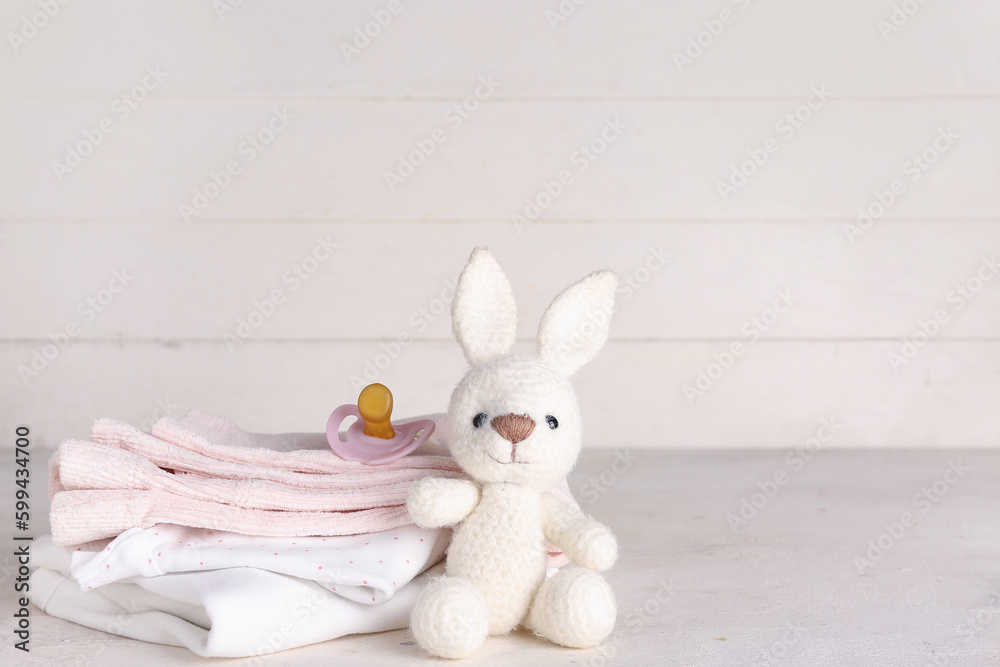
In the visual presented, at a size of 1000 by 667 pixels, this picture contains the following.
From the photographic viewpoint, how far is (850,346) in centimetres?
227

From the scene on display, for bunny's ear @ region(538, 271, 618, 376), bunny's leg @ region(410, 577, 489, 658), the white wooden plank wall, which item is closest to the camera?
bunny's leg @ region(410, 577, 489, 658)

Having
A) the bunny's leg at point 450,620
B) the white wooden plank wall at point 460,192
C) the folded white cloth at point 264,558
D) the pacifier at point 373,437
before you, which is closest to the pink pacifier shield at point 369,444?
the pacifier at point 373,437

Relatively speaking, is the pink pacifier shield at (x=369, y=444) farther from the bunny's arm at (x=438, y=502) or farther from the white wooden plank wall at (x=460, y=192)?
the white wooden plank wall at (x=460, y=192)

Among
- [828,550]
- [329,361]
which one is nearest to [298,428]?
[329,361]

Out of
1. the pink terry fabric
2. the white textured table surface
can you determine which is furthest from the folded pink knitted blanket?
the white textured table surface

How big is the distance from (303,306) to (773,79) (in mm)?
1218

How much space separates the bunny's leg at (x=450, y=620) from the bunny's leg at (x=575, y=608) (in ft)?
0.21

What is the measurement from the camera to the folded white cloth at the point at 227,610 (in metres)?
0.89

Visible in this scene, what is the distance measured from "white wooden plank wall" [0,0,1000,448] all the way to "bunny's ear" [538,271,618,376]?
1166mm

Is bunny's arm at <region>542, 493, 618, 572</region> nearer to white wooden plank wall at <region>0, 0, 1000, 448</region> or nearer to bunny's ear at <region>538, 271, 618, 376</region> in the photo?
bunny's ear at <region>538, 271, 618, 376</region>

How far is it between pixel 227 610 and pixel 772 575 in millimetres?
722

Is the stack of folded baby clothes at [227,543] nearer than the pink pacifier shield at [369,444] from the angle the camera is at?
Yes

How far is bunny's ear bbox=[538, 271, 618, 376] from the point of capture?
1.03 meters

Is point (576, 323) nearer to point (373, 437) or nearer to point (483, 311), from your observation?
point (483, 311)
